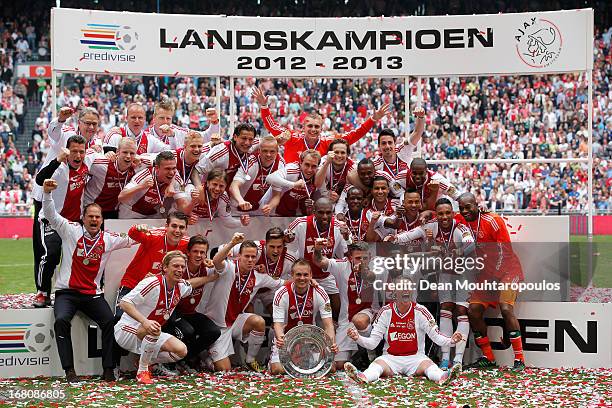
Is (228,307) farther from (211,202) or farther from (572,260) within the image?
(572,260)

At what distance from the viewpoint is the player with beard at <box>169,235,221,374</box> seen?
8.59 metres

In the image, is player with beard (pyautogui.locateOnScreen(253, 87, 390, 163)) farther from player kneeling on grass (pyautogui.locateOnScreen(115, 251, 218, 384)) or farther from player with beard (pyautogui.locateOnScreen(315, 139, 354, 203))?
player kneeling on grass (pyautogui.locateOnScreen(115, 251, 218, 384))

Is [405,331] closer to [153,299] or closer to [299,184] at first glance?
[299,184]

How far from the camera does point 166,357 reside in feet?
27.9

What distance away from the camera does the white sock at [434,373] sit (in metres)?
8.17

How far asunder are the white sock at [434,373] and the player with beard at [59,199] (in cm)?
359

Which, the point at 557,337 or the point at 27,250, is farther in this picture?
the point at 27,250

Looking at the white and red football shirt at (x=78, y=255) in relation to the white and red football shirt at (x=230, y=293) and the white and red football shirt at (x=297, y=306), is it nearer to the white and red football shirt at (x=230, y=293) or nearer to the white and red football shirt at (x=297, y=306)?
the white and red football shirt at (x=230, y=293)

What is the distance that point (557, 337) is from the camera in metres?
→ 8.95

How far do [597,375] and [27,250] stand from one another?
591 inches

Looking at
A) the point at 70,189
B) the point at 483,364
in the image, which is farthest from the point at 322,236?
the point at 70,189

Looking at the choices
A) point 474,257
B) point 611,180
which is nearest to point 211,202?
point 474,257

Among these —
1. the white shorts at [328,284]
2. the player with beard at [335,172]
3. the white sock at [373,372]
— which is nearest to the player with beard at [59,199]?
the player with beard at [335,172]

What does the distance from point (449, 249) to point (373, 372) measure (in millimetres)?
1511
